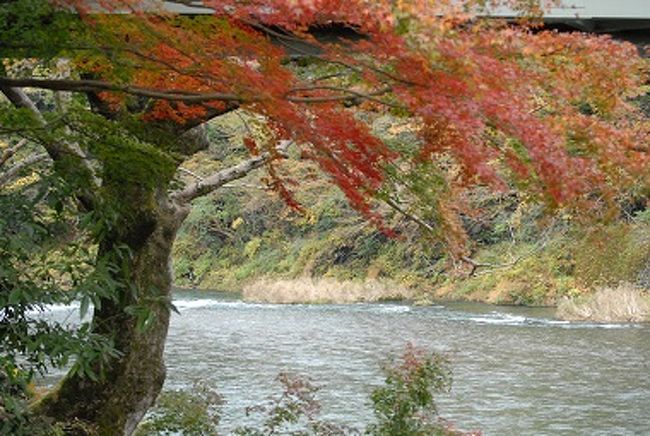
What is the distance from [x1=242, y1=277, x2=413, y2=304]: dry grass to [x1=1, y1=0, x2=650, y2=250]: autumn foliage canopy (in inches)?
880

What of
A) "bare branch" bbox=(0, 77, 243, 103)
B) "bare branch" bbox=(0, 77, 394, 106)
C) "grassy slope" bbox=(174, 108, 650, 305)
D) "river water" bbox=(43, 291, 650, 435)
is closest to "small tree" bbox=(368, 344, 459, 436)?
"river water" bbox=(43, 291, 650, 435)

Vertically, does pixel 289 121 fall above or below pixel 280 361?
above

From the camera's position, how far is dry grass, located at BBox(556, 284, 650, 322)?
21.6 meters

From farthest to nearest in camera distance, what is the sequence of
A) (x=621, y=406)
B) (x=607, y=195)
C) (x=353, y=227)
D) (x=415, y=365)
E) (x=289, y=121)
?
(x=353, y=227), (x=621, y=406), (x=415, y=365), (x=607, y=195), (x=289, y=121)

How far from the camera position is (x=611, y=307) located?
72.0 feet

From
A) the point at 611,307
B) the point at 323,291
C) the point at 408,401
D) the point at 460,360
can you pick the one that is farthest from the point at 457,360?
the point at 323,291

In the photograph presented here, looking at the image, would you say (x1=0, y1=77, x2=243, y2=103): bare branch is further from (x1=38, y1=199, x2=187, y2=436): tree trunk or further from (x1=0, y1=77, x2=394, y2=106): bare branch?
(x1=38, y1=199, x2=187, y2=436): tree trunk

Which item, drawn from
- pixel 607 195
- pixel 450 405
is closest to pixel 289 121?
pixel 607 195

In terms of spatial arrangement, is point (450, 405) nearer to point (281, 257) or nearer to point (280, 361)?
point (280, 361)

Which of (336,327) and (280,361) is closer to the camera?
(280,361)

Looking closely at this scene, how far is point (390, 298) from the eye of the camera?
95.9 ft

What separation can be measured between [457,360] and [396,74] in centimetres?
1195

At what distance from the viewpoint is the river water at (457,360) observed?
12.1 m

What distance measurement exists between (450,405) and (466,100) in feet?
29.2
